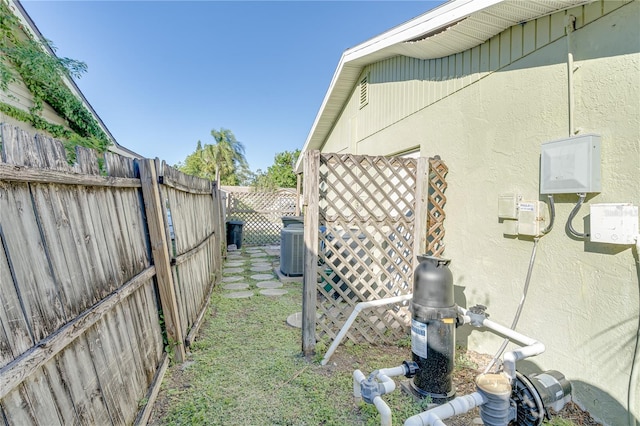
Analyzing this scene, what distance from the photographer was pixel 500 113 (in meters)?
2.84

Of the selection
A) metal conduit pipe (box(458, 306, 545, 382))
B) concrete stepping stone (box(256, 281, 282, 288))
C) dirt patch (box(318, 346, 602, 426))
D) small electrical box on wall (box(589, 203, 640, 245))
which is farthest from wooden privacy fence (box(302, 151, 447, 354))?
concrete stepping stone (box(256, 281, 282, 288))

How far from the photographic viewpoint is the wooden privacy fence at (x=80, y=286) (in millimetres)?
1183

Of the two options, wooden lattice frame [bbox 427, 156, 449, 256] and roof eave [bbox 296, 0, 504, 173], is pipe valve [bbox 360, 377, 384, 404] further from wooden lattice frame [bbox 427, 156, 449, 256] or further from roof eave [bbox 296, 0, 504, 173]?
roof eave [bbox 296, 0, 504, 173]

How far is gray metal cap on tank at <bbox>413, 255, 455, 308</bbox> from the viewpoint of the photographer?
237 cm

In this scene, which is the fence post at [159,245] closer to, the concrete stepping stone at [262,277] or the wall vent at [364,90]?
the concrete stepping stone at [262,277]

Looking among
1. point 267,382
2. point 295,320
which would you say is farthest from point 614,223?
point 295,320

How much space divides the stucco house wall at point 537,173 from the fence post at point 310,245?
157cm

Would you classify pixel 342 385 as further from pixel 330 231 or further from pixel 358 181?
pixel 358 181

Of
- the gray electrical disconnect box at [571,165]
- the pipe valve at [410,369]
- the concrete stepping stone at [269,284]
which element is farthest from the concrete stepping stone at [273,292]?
the gray electrical disconnect box at [571,165]

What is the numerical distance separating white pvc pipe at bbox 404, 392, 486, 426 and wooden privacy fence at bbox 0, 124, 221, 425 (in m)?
1.64

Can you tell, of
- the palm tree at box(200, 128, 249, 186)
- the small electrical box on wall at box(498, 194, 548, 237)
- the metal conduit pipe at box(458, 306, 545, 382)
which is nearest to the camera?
the metal conduit pipe at box(458, 306, 545, 382)

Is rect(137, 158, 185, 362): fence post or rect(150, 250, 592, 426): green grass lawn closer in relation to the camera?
rect(150, 250, 592, 426): green grass lawn

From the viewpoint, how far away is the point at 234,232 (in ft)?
32.8

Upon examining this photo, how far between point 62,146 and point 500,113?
3277mm
